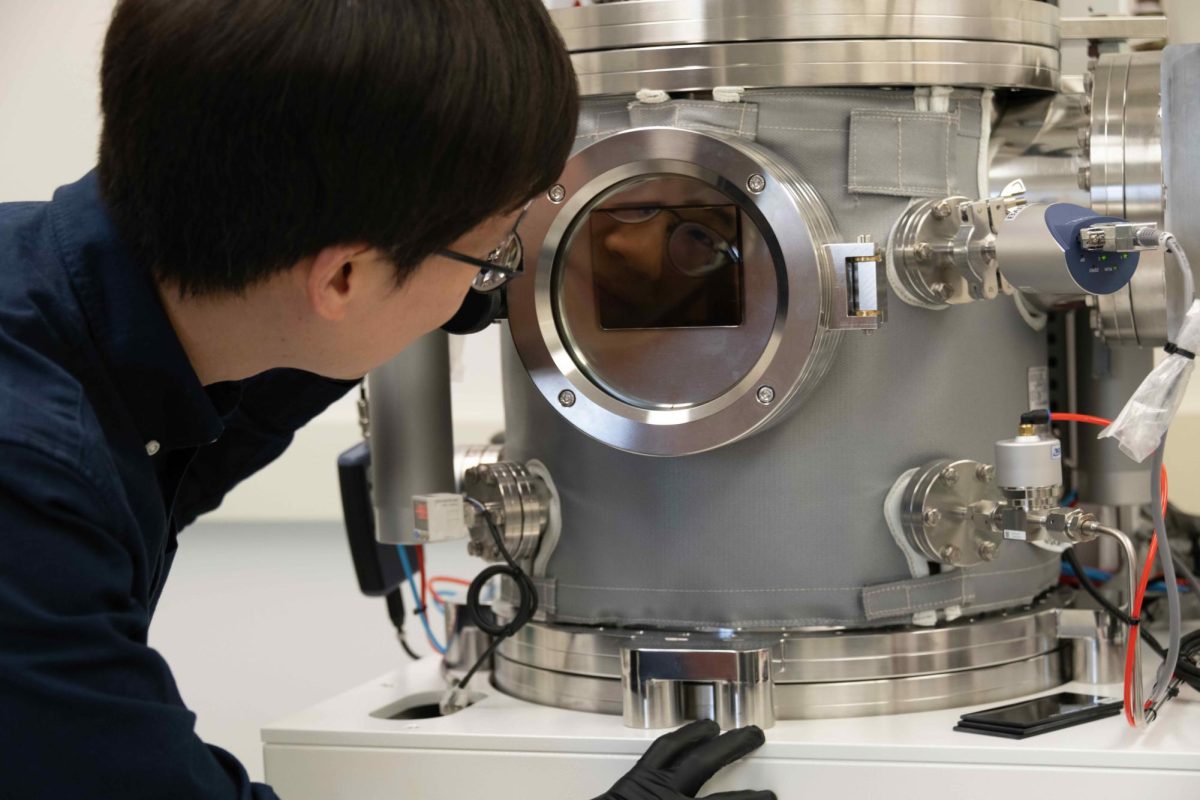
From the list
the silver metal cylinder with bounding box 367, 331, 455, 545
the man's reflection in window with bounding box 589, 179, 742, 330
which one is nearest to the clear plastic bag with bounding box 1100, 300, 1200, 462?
the man's reflection in window with bounding box 589, 179, 742, 330

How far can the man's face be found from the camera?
833 millimetres

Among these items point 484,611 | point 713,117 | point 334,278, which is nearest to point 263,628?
point 484,611

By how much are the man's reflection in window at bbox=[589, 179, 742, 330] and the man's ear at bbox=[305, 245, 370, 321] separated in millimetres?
348

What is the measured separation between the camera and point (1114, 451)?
4.18 feet

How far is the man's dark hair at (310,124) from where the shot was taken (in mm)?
721

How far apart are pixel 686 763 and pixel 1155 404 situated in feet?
1.34

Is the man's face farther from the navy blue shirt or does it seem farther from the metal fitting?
the metal fitting

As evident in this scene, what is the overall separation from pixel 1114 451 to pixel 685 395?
17.1 inches

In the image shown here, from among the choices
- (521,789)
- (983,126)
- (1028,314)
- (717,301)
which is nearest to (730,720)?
(521,789)

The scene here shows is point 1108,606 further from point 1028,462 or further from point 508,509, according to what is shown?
point 508,509

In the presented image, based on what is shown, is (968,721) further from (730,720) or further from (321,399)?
(321,399)

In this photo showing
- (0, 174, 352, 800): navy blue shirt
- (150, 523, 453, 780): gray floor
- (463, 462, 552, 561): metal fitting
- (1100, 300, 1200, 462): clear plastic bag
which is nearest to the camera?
(0, 174, 352, 800): navy blue shirt

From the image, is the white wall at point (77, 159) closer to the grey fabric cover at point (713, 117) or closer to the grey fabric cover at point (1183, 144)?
the grey fabric cover at point (713, 117)

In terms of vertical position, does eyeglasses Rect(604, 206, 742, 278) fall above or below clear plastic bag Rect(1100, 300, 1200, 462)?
above
